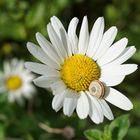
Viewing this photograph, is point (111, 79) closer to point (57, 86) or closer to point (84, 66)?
point (84, 66)

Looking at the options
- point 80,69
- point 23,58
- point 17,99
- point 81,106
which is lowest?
point 81,106

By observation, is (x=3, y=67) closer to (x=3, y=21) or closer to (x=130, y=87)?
(x=3, y=21)

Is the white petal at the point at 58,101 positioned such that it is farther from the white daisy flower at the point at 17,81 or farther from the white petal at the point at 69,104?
the white daisy flower at the point at 17,81

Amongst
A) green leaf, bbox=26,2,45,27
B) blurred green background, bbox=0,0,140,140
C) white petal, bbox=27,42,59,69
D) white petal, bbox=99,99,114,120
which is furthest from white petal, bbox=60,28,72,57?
green leaf, bbox=26,2,45,27

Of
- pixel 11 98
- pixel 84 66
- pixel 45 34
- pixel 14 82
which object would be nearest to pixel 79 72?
pixel 84 66

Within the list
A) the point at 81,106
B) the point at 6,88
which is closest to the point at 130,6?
the point at 6,88

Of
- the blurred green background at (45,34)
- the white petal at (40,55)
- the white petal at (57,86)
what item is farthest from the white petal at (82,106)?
the blurred green background at (45,34)

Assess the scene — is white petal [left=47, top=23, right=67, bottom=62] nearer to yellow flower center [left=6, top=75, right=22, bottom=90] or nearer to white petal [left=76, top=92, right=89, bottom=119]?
white petal [left=76, top=92, right=89, bottom=119]
